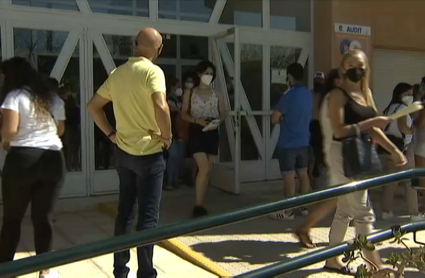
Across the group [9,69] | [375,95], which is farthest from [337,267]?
[375,95]

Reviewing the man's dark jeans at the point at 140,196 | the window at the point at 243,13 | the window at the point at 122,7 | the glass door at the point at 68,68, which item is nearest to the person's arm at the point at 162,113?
the man's dark jeans at the point at 140,196

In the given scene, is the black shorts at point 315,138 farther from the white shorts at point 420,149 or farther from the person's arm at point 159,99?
the person's arm at point 159,99

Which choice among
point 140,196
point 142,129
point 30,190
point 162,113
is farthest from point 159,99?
point 30,190

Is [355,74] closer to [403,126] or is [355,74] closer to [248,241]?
[403,126]

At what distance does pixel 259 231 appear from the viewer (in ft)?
17.3

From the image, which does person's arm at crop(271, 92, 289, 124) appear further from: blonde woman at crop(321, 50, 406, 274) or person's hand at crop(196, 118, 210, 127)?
blonde woman at crop(321, 50, 406, 274)

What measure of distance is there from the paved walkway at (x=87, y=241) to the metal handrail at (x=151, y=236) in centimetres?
194

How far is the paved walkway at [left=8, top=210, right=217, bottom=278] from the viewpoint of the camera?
4.11m

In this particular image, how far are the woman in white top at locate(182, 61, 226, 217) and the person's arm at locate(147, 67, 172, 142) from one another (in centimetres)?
210

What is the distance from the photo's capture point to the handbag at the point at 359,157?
3.52 metres

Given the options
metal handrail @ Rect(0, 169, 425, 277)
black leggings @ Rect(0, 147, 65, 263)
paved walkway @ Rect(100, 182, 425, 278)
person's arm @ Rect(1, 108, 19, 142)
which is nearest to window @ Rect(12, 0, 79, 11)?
paved walkway @ Rect(100, 182, 425, 278)

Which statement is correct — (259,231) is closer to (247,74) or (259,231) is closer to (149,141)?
(149,141)

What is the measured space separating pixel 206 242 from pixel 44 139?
201cm

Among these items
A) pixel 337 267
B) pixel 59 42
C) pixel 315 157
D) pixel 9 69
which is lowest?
pixel 337 267
